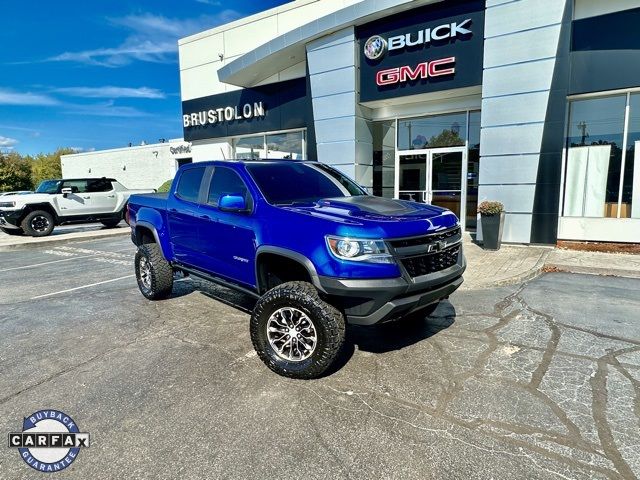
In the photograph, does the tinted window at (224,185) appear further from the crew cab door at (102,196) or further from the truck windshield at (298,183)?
the crew cab door at (102,196)

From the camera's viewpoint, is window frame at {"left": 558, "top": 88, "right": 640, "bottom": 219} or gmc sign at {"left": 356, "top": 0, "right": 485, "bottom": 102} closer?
window frame at {"left": 558, "top": 88, "right": 640, "bottom": 219}

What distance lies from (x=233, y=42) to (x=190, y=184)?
44.1ft

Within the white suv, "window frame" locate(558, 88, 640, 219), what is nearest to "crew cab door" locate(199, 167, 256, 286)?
"window frame" locate(558, 88, 640, 219)

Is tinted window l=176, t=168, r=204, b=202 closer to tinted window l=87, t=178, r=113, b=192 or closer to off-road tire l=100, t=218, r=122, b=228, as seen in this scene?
tinted window l=87, t=178, r=113, b=192

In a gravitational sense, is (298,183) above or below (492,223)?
above

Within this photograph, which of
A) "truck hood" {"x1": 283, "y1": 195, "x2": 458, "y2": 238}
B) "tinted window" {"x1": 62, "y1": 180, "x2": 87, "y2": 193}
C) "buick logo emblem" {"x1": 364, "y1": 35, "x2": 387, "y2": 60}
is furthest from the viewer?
"tinted window" {"x1": 62, "y1": 180, "x2": 87, "y2": 193}

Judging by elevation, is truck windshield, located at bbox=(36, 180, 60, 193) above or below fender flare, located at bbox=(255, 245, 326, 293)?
above

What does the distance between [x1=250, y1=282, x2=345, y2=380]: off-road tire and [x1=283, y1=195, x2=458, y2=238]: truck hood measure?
680 mm

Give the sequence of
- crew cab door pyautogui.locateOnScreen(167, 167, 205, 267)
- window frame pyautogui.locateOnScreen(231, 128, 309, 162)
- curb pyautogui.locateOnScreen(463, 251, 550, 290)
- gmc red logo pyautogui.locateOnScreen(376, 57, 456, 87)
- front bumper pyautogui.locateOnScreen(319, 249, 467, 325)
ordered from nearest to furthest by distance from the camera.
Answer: front bumper pyautogui.locateOnScreen(319, 249, 467, 325)
crew cab door pyautogui.locateOnScreen(167, 167, 205, 267)
curb pyautogui.locateOnScreen(463, 251, 550, 290)
gmc red logo pyautogui.locateOnScreen(376, 57, 456, 87)
window frame pyautogui.locateOnScreen(231, 128, 309, 162)

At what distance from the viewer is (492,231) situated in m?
9.16

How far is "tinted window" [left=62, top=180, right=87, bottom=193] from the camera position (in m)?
14.4

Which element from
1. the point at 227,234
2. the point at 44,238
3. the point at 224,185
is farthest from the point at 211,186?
the point at 44,238

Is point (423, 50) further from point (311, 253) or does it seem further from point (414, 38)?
point (311, 253)

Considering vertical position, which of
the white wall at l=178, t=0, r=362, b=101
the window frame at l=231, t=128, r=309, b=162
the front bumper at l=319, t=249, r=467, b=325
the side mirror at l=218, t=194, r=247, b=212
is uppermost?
the white wall at l=178, t=0, r=362, b=101
